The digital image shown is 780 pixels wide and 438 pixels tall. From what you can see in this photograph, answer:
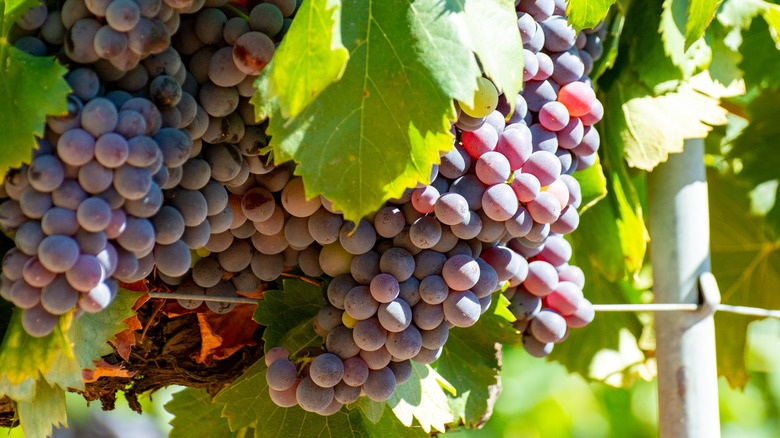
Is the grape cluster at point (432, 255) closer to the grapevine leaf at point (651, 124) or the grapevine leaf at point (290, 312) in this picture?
the grapevine leaf at point (290, 312)

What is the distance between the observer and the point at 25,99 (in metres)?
0.43

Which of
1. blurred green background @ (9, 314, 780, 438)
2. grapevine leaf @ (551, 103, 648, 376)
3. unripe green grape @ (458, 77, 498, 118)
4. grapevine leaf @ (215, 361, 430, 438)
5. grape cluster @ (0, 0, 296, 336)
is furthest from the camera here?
blurred green background @ (9, 314, 780, 438)

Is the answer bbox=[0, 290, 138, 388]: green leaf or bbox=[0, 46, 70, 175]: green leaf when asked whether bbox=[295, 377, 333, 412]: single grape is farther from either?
bbox=[0, 46, 70, 175]: green leaf

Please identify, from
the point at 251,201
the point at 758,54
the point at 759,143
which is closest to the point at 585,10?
the point at 251,201

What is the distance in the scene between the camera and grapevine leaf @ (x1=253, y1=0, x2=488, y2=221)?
1.57 ft

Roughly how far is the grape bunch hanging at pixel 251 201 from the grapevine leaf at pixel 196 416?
0.79ft

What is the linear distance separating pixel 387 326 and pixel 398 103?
17 cm

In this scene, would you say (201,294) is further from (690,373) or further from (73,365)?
(690,373)

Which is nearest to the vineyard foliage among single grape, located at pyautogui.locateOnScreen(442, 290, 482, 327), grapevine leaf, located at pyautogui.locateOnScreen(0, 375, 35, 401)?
grapevine leaf, located at pyautogui.locateOnScreen(0, 375, 35, 401)

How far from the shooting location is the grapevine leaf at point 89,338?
488mm

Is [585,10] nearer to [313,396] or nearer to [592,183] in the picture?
[592,183]

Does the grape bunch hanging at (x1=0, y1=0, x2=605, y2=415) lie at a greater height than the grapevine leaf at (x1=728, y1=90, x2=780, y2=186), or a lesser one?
greater

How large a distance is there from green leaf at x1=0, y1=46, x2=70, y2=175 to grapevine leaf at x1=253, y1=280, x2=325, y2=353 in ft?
0.81

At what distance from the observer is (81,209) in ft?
1.34
